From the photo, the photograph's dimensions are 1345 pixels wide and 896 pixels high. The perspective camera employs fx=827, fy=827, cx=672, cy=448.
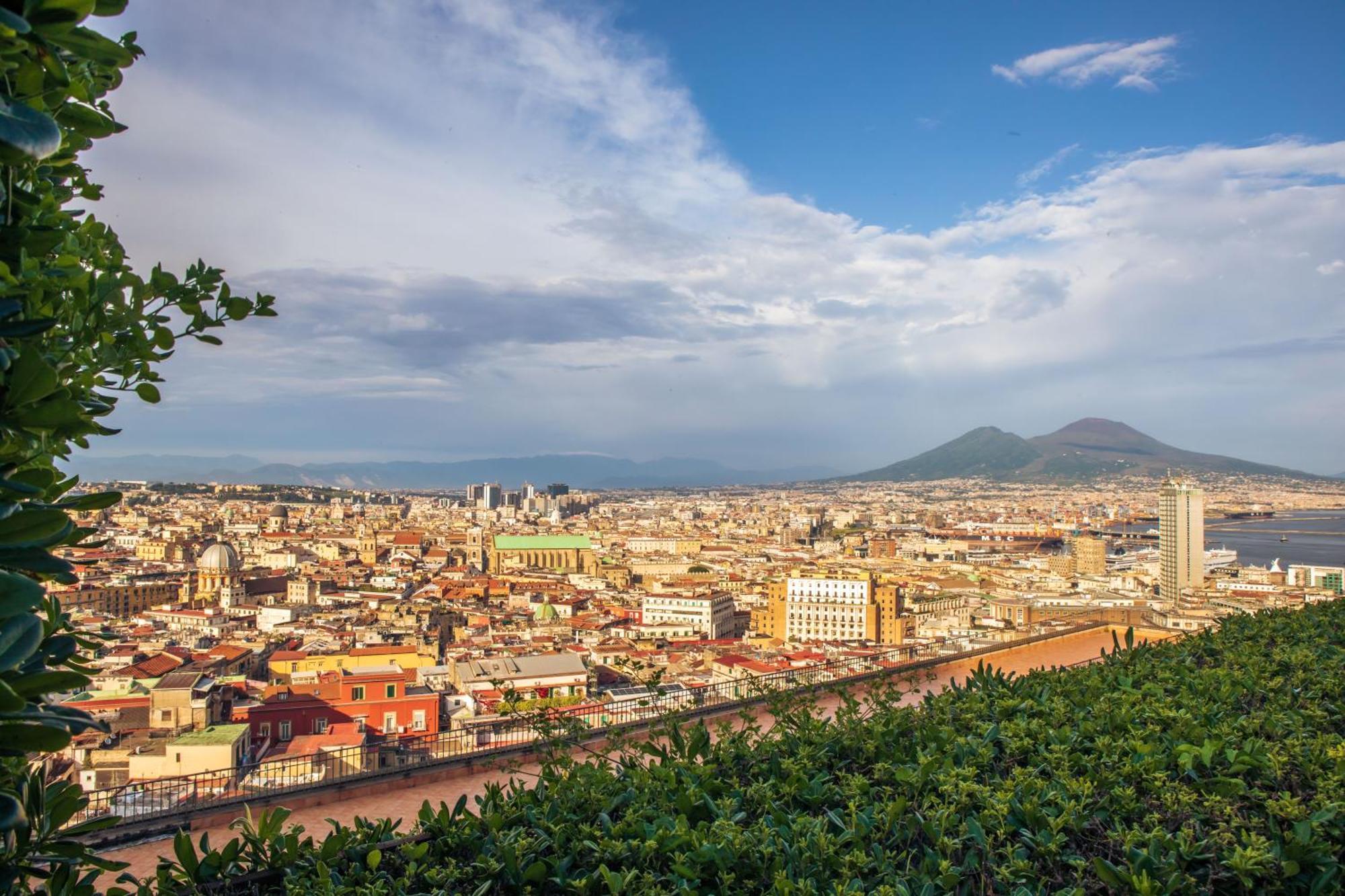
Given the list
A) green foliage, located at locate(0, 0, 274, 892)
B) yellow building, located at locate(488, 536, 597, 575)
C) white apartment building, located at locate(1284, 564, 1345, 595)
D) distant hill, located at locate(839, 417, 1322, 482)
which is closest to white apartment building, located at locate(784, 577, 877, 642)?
white apartment building, located at locate(1284, 564, 1345, 595)

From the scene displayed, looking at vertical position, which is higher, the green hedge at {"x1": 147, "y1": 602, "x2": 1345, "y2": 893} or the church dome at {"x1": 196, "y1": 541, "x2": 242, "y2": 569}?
the green hedge at {"x1": 147, "y1": 602, "x2": 1345, "y2": 893}

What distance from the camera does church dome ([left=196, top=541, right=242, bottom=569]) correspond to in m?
29.5

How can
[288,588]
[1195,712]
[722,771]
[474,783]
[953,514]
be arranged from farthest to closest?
[953,514], [288,588], [474,783], [1195,712], [722,771]

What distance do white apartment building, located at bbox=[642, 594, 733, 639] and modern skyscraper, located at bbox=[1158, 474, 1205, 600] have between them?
57.3 ft

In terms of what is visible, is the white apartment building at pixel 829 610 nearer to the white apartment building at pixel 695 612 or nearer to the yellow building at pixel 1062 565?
the white apartment building at pixel 695 612

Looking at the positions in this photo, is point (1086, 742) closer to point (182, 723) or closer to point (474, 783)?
point (474, 783)

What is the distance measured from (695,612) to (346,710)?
16.9 m

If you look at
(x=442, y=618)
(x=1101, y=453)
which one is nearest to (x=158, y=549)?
(x=442, y=618)

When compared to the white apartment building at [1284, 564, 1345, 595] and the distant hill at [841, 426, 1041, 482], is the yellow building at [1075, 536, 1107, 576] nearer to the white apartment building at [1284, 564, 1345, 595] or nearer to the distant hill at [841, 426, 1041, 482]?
the white apartment building at [1284, 564, 1345, 595]

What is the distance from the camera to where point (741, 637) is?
86.1 feet

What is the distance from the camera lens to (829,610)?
25.2 meters

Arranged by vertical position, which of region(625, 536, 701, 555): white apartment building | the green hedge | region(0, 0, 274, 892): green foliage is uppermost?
region(0, 0, 274, 892): green foliage

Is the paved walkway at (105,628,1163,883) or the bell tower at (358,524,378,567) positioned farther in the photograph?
the bell tower at (358,524,378,567)

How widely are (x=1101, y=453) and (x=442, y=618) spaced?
131949 millimetres
